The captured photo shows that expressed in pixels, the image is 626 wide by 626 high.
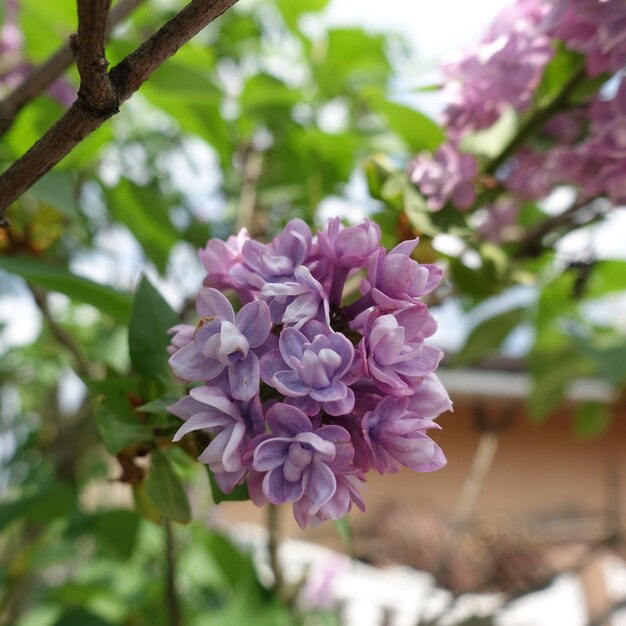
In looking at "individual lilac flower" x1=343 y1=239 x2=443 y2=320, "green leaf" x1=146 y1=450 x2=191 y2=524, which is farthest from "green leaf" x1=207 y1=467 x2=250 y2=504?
"individual lilac flower" x1=343 y1=239 x2=443 y2=320

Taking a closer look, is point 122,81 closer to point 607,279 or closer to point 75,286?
point 75,286

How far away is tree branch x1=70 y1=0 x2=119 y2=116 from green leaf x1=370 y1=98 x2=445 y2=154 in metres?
0.53

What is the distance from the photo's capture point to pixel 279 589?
3.32 ft

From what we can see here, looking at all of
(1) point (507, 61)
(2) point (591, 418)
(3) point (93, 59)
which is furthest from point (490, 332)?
(3) point (93, 59)

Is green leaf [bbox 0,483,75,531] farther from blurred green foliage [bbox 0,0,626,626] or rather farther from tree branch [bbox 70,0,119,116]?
tree branch [bbox 70,0,119,116]

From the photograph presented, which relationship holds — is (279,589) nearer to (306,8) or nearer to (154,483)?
(154,483)

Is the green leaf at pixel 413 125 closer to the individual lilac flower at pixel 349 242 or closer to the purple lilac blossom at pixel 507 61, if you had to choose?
the purple lilac blossom at pixel 507 61

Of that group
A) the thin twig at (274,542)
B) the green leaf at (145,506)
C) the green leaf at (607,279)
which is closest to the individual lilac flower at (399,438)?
the green leaf at (145,506)

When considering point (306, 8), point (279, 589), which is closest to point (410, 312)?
point (279, 589)

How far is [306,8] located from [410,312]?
3.02 feet

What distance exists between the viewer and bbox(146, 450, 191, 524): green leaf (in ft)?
1.45

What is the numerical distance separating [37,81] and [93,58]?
0.35m

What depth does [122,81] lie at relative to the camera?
30 centimetres

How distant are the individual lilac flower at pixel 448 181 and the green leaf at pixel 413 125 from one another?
0.52 ft
